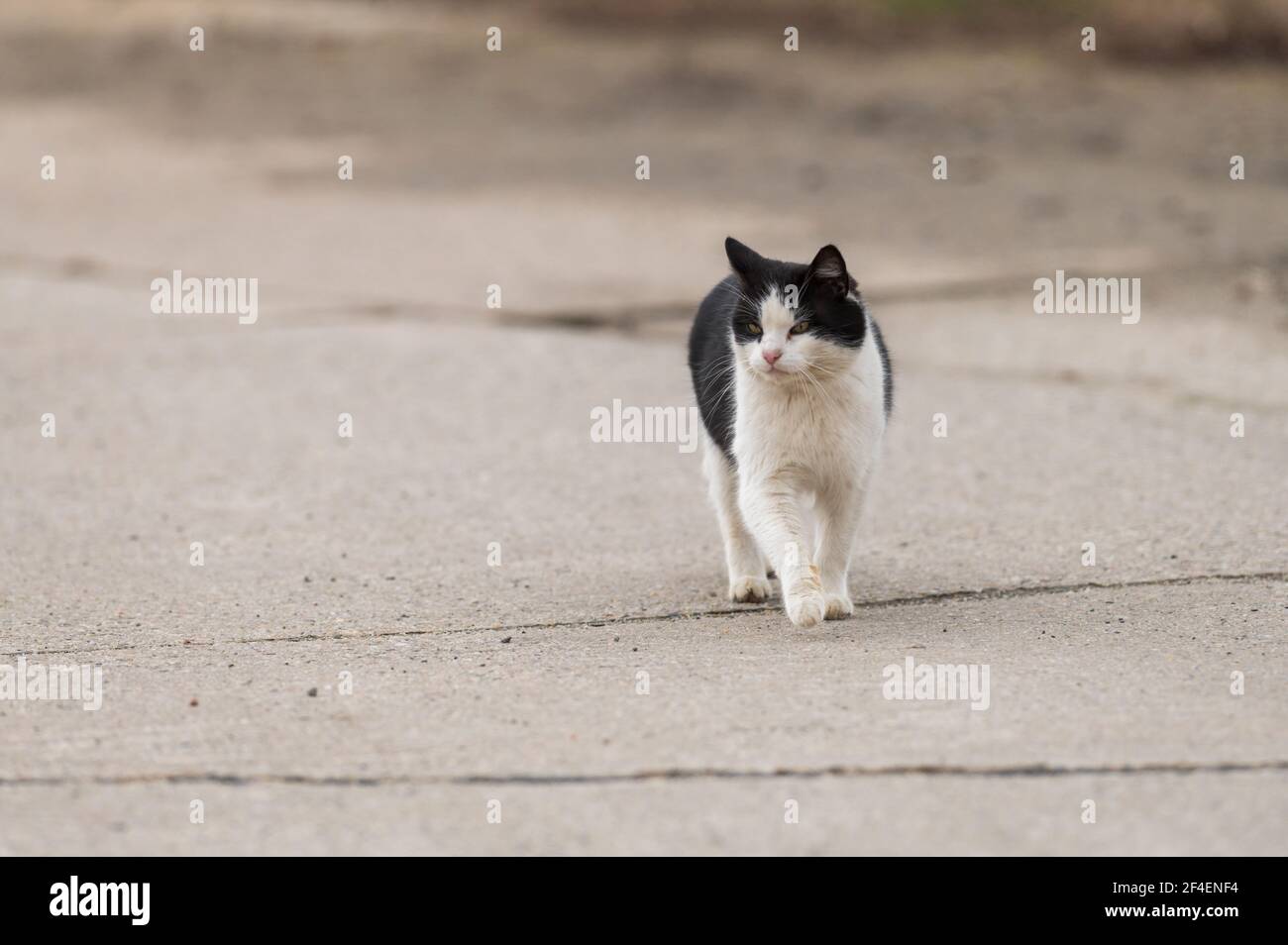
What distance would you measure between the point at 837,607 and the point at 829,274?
1020mm

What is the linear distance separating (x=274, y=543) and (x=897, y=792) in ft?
10.2

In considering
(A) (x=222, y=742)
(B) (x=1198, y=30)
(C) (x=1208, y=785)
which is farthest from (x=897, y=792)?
(B) (x=1198, y=30)

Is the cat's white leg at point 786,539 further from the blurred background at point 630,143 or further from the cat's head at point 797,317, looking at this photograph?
the blurred background at point 630,143

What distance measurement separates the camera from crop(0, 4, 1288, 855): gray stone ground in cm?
399

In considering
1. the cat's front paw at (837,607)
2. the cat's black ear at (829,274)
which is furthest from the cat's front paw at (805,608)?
the cat's black ear at (829,274)

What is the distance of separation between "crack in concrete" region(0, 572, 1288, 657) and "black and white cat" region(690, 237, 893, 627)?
17 centimetres

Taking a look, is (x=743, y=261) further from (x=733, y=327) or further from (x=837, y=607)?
(x=837, y=607)

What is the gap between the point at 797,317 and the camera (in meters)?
5.13

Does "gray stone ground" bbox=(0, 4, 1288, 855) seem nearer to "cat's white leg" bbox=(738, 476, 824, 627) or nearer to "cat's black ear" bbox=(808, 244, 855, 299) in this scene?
"cat's white leg" bbox=(738, 476, 824, 627)

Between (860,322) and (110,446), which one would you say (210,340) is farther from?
(860,322)

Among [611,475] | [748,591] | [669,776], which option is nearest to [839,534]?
[748,591]

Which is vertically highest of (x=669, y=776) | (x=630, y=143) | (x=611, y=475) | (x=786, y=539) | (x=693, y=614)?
(x=630, y=143)

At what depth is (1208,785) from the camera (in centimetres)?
385

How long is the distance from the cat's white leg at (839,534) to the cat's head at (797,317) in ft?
1.24
